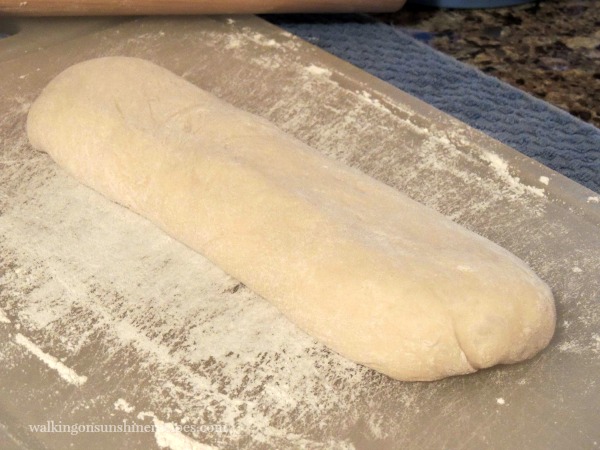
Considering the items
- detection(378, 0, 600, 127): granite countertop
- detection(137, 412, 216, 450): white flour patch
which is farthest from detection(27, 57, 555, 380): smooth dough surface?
detection(378, 0, 600, 127): granite countertop

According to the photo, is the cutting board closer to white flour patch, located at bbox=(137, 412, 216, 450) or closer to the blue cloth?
white flour patch, located at bbox=(137, 412, 216, 450)

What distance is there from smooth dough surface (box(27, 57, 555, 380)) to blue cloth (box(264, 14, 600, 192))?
0.52 m

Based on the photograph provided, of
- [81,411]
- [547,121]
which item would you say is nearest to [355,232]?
[81,411]

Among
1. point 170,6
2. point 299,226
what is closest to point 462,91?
point 170,6

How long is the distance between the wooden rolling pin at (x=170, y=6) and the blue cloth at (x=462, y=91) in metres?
0.08

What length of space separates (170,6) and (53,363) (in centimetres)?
96

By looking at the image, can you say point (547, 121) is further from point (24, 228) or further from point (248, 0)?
point (24, 228)

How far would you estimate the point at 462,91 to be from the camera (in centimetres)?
201

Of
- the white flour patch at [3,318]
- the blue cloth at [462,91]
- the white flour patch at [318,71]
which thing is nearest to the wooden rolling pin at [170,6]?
the blue cloth at [462,91]

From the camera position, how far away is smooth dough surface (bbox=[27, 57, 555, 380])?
127cm

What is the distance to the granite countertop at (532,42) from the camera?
217 centimetres

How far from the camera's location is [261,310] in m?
1.42

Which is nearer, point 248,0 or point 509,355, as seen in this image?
point 509,355

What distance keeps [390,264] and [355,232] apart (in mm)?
89
